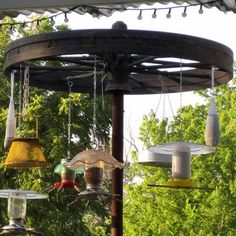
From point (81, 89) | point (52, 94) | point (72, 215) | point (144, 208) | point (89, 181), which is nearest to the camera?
point (89, 181)

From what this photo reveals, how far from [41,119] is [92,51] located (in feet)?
26.6

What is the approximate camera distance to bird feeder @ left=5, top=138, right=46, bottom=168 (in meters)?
5.30

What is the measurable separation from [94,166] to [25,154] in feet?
1.56

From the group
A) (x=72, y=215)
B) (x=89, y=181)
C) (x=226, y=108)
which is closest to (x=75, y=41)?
(x=89, y=181)

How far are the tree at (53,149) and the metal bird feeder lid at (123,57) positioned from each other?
5.59m

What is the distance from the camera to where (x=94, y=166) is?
5.20 m

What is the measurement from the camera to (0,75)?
13609 millimetres

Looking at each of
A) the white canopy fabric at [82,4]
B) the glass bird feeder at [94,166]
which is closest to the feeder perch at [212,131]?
the glass bird feeder at [94,166]

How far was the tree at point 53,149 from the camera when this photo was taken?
40.9ft

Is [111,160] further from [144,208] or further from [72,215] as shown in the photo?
[144,208]

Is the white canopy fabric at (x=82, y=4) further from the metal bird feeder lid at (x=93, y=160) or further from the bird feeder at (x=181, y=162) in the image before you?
the metal bird feeder lid at (x=93, y=160)

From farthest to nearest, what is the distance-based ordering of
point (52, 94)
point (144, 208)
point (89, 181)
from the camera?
point (144, 208)
point (52, 94)
point (89, 181)

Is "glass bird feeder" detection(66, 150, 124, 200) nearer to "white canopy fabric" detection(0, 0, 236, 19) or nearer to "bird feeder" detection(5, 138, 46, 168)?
"bird feeder" detection(5, 138, 46, 168)

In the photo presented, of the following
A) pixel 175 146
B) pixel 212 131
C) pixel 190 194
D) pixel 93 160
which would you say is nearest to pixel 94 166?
pixel 93 160
